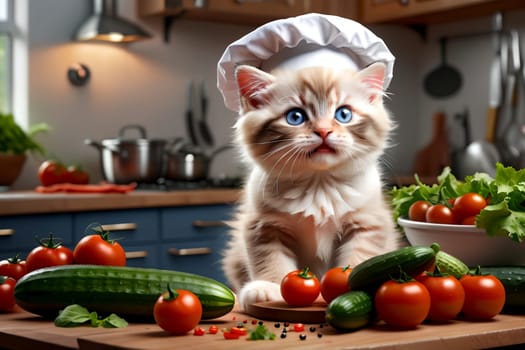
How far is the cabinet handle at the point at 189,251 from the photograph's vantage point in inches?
138

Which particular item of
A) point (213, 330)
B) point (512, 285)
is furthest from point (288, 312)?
point (512, 285)

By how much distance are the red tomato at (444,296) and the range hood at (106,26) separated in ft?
9.28

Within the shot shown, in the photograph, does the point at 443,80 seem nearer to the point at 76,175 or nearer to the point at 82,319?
the point at 76,175

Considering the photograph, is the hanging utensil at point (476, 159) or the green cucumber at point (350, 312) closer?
the green cucumber at point (350, 312)

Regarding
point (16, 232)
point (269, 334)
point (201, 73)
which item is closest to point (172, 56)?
point (201, 73)

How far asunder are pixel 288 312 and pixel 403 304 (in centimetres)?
20

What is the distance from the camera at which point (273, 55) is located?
1.42 metres

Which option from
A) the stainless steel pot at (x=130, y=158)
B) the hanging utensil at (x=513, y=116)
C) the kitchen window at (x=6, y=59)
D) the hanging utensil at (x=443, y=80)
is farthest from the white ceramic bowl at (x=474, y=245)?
the hanging utensil at (x=443, y=80)

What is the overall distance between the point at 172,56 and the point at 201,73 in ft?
0.60

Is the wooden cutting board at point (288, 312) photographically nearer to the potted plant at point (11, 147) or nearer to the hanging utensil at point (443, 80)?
the potted plant at point (11, 147)

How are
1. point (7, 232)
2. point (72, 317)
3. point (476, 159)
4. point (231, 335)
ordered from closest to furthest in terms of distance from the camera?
point (231, 335), point (72, 317), point (7, 232), point (476, 159)

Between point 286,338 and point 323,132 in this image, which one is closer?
point 286,338

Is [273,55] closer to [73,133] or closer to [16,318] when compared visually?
[16,318]

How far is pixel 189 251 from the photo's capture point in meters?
3.52
